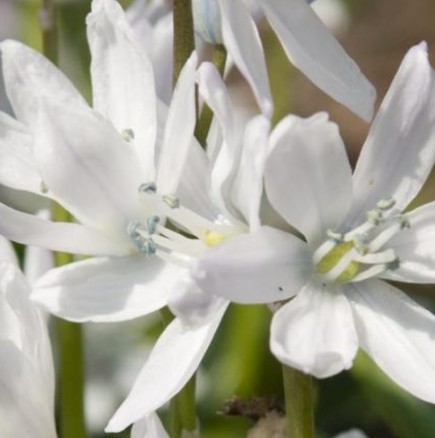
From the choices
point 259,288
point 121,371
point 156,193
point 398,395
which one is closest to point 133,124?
point 156,193

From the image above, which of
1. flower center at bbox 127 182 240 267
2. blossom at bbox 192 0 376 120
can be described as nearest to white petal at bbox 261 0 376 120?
blossom at bbox 192 0 376 120

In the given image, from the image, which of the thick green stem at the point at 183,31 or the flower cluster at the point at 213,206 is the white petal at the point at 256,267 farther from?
the thick green stem at the point at 183,31

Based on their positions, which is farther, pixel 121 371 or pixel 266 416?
pixel 121 371

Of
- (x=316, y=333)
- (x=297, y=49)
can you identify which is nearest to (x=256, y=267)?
(x=316, y=333)

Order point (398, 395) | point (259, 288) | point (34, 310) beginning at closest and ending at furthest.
Answer: 1. point (259, 288)
2. point (34, 310)
3. point (398, 395)

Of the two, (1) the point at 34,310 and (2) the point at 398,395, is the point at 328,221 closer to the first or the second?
(1) the point at 34,310

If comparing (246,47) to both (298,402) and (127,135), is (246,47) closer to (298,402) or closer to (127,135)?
(127,135)
